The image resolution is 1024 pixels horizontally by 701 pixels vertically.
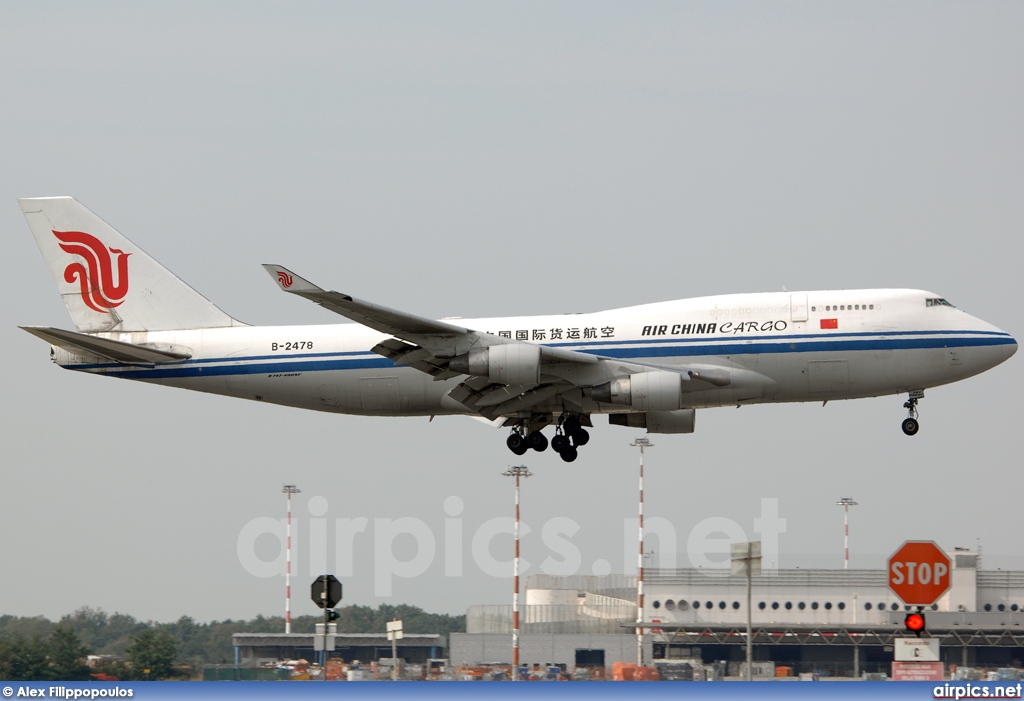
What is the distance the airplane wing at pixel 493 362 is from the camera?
140 ft

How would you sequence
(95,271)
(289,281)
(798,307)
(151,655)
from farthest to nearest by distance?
(151,655)
(95,271)
(798,307)
(289,281)

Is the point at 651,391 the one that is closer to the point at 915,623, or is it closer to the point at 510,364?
the point at 510,364

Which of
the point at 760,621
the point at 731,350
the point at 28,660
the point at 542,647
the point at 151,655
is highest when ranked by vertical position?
the point at 731,350

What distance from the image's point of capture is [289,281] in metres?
40.3

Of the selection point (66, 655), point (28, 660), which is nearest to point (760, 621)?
point (66, 655)

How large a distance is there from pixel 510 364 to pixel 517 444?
5937mm

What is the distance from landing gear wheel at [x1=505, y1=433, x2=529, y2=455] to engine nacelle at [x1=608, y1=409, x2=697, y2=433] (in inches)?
138

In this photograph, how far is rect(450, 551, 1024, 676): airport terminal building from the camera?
242ft

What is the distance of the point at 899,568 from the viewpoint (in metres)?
27.7

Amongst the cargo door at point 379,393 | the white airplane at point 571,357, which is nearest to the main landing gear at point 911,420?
the white airplane at point 571,357

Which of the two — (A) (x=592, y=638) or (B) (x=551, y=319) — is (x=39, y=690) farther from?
(A) (x=592, y=638)

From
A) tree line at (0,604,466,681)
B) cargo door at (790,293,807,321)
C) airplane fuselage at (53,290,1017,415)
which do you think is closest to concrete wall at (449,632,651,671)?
tree line at (0,604,466,681)

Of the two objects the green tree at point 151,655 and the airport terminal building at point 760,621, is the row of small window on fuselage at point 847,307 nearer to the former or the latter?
the green tree at point 151,655

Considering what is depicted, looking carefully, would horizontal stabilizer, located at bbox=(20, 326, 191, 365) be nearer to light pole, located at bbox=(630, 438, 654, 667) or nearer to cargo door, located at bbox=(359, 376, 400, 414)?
cargo door, located at bbox=(359, 376, 400, 414)
